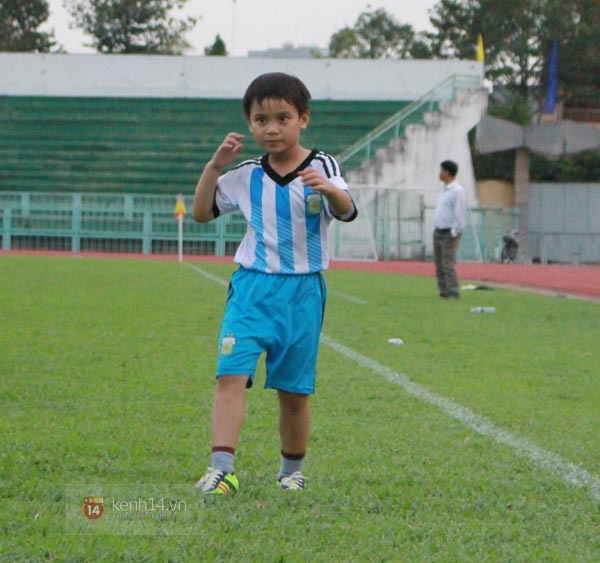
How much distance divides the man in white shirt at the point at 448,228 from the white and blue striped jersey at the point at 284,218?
11722 mm

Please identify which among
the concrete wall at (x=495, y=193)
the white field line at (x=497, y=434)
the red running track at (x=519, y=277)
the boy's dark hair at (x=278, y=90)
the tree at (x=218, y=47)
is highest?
the tree at (x=218, y=47)

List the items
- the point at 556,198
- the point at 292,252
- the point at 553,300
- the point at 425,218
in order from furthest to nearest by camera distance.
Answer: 1. the point at 556,198
2. the point at 425,218
3. the point at 553,300
4. the point at 292,252

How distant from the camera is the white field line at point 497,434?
206 inches

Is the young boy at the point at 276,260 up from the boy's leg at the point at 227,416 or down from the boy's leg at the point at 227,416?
up

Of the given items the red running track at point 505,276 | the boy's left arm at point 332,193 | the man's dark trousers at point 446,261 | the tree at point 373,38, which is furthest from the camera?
the tree at point 373,38

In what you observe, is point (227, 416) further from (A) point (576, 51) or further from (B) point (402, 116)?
(A) point (576, 51)

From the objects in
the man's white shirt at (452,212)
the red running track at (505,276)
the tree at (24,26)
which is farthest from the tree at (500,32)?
the man's white shirt at (452,212)

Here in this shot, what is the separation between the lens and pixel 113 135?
40.0m

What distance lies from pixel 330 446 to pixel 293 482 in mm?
993

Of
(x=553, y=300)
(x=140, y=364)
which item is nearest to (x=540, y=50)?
(x=553, y=300)

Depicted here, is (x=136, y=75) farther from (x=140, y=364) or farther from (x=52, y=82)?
(x=140, y=364)

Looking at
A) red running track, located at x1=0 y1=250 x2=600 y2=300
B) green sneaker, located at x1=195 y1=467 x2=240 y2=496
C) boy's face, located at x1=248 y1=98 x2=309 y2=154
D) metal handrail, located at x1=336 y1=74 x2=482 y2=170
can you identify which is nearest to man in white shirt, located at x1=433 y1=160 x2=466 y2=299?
red running track, located at x1=0 y1=250 x2=600 y2=300

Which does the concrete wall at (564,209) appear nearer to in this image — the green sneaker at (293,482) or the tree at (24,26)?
the green sneaker at (293,482)

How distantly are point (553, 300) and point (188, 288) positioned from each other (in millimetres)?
4830
